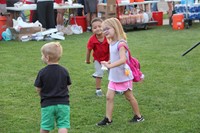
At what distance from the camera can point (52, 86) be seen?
4.35 m

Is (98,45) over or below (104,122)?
over

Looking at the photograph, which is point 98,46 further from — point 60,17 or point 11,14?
point 60,17

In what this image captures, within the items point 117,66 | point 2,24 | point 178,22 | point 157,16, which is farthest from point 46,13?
A: point 117,66

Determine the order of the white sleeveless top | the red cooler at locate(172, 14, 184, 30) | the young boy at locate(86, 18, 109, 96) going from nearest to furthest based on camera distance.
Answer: the white sleeveless top
the young boy at locate(86, 18, 109, 96)
the red cooler at locate(172, 14, 184, 30)

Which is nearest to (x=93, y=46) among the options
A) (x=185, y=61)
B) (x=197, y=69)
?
(x=197, y=69)

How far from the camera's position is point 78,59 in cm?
995

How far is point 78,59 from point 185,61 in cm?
235

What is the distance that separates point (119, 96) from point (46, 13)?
7760 millimetres

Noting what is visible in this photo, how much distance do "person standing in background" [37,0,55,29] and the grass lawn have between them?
2330 millimetres

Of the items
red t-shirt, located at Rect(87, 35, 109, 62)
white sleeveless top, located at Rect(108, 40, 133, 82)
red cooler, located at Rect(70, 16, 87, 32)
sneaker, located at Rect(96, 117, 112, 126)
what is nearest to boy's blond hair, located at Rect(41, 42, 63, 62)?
white sleeveless top, located at Rect(108, 40, 133, 82)

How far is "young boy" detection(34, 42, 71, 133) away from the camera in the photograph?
14.2ft

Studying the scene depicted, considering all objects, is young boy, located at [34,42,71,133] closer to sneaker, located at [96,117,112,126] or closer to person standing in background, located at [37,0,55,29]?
sneaker, located at [96,117,112,126]

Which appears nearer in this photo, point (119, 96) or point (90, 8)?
point (119, 96)

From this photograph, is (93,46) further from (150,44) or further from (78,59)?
(150,44)
